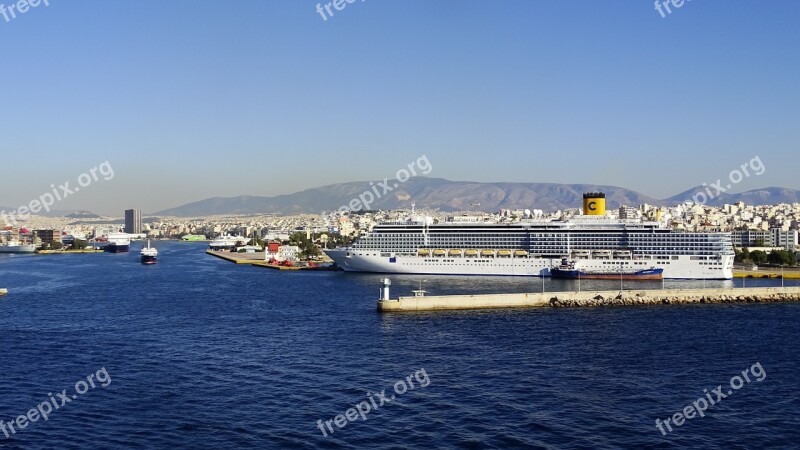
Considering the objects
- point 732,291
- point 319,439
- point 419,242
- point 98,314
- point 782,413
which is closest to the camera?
point 319,439

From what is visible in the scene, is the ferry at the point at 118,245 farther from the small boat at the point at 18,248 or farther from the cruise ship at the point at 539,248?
the cruise ship at the point at 539,248

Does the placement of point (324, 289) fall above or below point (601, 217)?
below

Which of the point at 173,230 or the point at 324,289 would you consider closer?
the point at 324,289

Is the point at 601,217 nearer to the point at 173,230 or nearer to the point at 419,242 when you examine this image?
the point at 419,242

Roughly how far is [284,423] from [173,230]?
182 meters

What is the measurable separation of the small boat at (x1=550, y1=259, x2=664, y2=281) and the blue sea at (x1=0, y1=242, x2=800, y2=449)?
42.4 ft

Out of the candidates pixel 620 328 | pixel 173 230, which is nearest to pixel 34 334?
pixel 620 328

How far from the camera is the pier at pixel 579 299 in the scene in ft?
91.7

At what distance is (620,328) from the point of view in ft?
78.3

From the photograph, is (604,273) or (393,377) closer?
(393,377)

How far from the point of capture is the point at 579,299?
2995cm

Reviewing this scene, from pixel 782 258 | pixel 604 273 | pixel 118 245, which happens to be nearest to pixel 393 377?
pixel 604 273

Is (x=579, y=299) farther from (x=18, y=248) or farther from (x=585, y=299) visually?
(x=18, y=248)

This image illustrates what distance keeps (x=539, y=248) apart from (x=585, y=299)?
630 inches
